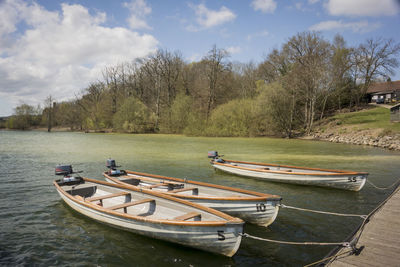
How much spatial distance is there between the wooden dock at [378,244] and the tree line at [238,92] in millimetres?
35121

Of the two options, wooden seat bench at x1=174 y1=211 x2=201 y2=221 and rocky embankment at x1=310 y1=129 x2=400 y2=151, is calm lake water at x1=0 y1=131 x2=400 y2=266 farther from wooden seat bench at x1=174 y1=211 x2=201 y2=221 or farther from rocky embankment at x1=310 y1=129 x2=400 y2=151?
rocky embankment at x1=310 y1=129 x2=400 y2=151

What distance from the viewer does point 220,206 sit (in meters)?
7.74

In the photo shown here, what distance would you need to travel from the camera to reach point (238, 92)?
56906mm

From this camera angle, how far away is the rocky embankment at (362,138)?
28216mm

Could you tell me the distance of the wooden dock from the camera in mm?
5020

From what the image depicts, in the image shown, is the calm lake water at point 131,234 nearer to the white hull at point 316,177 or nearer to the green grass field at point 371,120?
the white hull at point 316,177

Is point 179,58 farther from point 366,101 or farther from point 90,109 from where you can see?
point 366,101

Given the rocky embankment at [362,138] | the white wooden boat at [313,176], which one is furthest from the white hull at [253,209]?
the rocky embankment at [362,138]

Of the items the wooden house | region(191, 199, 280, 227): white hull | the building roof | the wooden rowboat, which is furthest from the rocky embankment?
the building roof

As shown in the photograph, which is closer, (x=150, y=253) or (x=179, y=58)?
(x=150, y=253)

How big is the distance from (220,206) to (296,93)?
127 ft

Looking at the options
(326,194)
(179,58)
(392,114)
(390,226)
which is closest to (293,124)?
(392,114)

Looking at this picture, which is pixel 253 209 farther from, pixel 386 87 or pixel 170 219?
pixel 386 87

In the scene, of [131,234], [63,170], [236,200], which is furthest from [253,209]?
[63,170]
